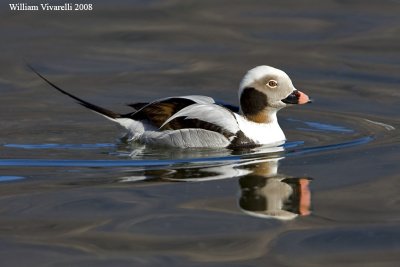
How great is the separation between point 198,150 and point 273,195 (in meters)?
1.60

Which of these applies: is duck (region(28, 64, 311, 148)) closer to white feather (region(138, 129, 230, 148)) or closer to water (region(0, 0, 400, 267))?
white feather (region(138, 129, 230, 148))

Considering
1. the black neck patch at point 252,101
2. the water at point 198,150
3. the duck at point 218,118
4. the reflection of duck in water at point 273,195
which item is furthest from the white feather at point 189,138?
the reflection of duck in water at point 273,195

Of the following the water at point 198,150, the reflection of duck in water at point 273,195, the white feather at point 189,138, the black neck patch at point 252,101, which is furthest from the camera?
the black neck patch at point 252,101

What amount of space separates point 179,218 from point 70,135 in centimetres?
279

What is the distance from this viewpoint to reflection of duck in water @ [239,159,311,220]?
716 centimetres

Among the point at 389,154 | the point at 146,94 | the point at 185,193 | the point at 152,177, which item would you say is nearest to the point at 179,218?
the point at 185,193

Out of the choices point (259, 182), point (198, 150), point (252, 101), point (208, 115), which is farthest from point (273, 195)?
point (252, 101)

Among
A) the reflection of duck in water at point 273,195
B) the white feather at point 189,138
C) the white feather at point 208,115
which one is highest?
the white feather at point 208,115

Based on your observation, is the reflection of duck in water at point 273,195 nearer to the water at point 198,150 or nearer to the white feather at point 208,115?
the water at point 198,150

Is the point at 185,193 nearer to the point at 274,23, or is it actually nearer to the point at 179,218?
the point at 179,218

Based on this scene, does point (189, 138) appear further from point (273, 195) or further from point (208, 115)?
point (273, 195)

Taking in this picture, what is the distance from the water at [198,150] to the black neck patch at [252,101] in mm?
397

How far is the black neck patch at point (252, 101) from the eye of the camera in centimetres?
938

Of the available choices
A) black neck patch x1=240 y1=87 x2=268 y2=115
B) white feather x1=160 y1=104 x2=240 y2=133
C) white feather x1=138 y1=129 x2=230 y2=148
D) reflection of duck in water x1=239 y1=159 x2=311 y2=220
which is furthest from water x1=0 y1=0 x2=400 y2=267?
black neck patch x1=240 y1=87 x2=268 y2=115
